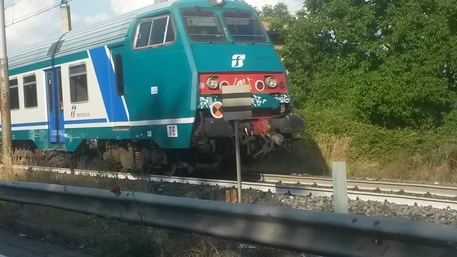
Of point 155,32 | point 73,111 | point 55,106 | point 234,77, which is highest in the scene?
point 155,32

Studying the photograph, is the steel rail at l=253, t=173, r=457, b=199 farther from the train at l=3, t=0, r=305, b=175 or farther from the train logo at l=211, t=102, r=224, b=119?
the train logo at l=211, t=102, r=224, b=119

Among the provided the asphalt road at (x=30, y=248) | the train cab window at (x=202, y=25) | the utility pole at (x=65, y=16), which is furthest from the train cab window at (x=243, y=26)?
the utility pole at (x=65, y=16)

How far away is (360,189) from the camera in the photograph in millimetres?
11898

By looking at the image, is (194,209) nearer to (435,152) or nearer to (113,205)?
(113,205)

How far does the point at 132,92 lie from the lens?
14.8m

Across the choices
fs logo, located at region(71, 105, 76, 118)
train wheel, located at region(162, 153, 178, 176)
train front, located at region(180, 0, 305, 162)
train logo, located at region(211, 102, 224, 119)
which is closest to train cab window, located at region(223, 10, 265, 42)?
train front, located at region(180, 0, 305, 162)

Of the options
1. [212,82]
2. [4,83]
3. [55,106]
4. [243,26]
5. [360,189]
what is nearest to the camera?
[360,189]

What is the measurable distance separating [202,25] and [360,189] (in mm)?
4566

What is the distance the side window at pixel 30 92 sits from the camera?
1903 centimetres

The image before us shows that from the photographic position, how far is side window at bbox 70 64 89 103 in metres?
16.5

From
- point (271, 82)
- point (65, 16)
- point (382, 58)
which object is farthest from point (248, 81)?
point (65, 16)

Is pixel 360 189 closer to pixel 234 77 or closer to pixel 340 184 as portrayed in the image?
pixel 234 77

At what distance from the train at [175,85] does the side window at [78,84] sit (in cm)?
2

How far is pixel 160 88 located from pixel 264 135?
2173mm
